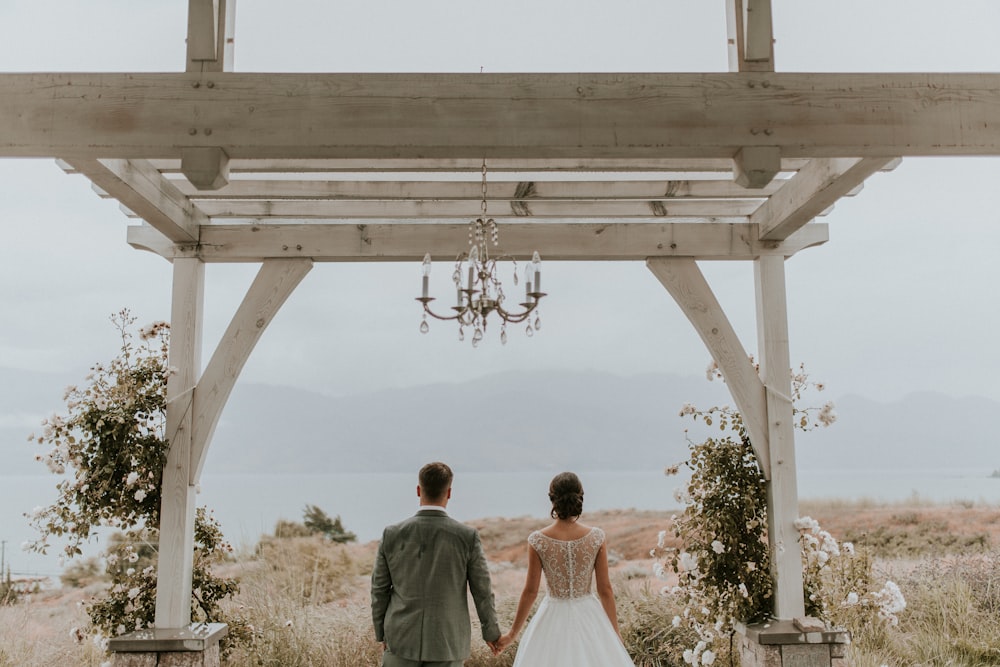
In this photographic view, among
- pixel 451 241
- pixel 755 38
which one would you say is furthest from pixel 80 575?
pixel 755 38

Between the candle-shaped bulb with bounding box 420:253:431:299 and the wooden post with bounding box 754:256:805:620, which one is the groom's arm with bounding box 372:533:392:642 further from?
the wooden post with bounding box 754:256:805:620

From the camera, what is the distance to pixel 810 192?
348 centimetres

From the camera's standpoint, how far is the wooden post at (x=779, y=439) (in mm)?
→ 3910

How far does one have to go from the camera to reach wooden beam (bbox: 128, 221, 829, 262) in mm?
4156

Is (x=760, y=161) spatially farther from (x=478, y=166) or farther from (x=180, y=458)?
(x=180, y=458)

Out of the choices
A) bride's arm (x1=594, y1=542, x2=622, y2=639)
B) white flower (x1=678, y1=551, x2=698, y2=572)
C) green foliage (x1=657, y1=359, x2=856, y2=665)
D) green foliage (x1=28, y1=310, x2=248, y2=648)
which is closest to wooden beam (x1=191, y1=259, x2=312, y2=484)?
green foliage (x1=28, y1=310, x2=248, y2=648)

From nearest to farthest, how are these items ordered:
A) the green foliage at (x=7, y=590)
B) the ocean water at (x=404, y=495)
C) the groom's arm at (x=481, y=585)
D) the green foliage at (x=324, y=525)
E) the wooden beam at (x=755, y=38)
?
the wooden beam at (x=755, y=38), the groom's arm at (x=481, y=585), the green foliage at (x=7, y=590), the ocean water at (x=404, y=495), the green foliage at (x=324, y=525)

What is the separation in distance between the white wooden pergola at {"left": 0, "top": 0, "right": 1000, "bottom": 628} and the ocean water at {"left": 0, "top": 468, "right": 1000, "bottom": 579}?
1472 mm

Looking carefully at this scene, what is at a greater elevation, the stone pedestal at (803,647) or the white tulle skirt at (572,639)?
the white tulle skirt at (572,639)

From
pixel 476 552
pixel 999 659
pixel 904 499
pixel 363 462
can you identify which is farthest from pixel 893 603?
pixel 363 462

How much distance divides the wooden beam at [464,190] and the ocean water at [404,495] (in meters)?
1.81

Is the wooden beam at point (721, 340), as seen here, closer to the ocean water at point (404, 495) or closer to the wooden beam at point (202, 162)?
the wooden beam at point (202, 162)

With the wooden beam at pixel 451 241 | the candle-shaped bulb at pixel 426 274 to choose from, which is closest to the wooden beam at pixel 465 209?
the wooden beam at pixel 451 241

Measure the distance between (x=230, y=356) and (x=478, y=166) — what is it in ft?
5.53
